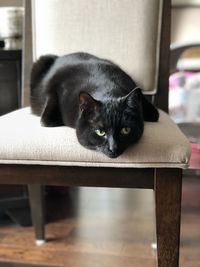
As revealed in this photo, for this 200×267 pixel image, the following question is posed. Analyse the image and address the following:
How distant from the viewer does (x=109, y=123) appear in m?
0.81

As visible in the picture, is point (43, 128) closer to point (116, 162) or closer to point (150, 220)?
point (116, 162)

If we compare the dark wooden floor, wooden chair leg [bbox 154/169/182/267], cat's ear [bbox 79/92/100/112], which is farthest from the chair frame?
the dark wooden floor

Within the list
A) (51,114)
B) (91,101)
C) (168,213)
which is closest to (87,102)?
(91,101)

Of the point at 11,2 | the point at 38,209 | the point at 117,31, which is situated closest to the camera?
the point at 117,31

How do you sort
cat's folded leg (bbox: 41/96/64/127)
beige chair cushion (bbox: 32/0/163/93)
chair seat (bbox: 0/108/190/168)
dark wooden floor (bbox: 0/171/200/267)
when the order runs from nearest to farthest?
chair seat (bbox: 0/108/190/168) → cat's folded leg (bbox: 41/96/64/127) → beige chair cushion (bbox: 32/0/163/93) → dark wooden floor (bbox: 0/171/200/267)

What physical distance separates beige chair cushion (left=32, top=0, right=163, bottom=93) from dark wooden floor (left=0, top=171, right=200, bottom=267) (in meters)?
0.48

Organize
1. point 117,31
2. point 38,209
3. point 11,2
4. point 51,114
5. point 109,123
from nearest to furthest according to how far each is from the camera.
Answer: point 109,123 < point 51,114 < point 117,31 < point 38,209 < point 11,2

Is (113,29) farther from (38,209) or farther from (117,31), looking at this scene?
(38,209)

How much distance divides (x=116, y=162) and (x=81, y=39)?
464mm

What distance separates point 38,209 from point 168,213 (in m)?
0.56

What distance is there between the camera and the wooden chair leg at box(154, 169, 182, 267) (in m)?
0.83

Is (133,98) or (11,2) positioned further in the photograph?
(11,2)

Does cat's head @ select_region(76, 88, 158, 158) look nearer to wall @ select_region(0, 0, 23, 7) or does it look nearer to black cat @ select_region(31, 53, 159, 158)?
black cat @ select_region(31, 53, 159, 158)

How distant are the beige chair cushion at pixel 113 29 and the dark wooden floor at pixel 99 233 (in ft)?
1.58
